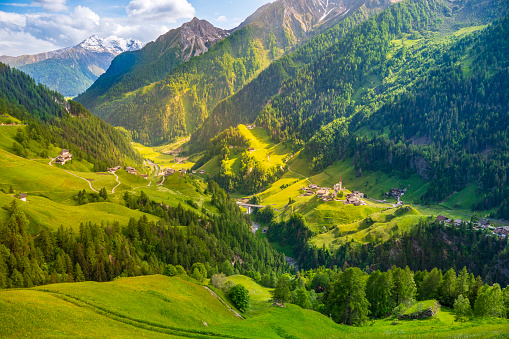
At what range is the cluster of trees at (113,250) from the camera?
77.4 m

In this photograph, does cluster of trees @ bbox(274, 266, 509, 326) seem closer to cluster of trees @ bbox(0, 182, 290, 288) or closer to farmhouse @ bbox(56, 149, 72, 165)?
cluster of trees @ bbox(0, 182, 290, 288)

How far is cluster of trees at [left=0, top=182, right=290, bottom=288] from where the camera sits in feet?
254

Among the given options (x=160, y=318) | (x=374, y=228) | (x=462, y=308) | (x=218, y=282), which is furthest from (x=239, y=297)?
(x=374, y=228)

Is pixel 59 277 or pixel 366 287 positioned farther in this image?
pixel 366 287

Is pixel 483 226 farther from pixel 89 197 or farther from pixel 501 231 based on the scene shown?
pixel 89 197

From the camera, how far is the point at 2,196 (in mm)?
104438

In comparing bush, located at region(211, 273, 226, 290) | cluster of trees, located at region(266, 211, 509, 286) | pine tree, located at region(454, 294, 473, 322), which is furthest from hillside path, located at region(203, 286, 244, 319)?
cluster of trees, located at region(266, 211, 509, 286)

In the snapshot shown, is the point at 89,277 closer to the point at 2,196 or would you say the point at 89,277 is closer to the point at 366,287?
the point at 2,196

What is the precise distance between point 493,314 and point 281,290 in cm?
4386

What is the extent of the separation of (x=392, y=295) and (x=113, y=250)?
79.0 metres

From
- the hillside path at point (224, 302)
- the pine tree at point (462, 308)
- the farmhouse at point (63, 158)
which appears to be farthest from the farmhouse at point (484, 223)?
the farmhouse at point (63, 158)

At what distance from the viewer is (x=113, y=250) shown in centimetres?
10069

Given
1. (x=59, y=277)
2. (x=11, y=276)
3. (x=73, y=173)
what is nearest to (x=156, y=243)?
(x=59, y=277)

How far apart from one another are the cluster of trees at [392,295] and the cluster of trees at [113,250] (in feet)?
131
